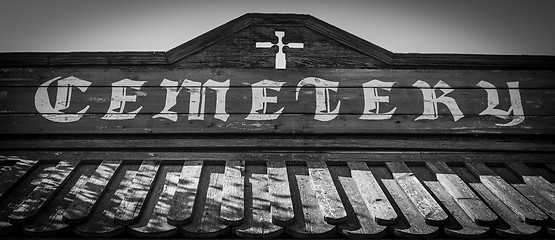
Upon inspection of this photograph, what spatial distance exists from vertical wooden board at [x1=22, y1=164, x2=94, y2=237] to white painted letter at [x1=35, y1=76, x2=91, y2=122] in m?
0.81

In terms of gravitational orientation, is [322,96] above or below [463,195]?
above

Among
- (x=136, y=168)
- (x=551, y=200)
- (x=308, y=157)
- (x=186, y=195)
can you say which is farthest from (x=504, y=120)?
(x=136, y=168)

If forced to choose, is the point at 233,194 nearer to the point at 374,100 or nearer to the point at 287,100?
the point at 287,100

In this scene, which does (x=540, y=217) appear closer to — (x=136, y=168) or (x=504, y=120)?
(x=504, y=120)

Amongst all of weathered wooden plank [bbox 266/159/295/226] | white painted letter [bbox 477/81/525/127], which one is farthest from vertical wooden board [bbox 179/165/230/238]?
white painted letter [bbox 477/81/525/127]

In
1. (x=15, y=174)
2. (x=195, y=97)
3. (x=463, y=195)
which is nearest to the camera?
(x=463, y=195)

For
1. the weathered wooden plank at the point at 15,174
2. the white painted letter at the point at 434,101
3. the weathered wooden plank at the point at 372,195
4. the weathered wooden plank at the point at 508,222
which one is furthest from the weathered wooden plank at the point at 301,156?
the weathered wooden plank at the point at 508,222

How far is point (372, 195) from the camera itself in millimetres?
2771

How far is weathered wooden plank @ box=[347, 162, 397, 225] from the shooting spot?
8.04 feet

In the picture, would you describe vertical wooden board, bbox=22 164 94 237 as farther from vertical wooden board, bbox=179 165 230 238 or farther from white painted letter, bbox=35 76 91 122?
white painted letter, bbox=35 76 91 122

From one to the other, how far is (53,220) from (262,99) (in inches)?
72.5

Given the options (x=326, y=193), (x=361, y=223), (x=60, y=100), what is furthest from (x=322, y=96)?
(x=60, y=100)

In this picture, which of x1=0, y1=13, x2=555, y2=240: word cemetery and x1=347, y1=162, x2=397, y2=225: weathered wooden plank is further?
x1=0, y1=13, x2=555, y2=240: word cemetery

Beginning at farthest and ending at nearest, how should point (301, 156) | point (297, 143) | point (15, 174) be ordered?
point (297, 143)
point (301, 156)
point (15, 174)
